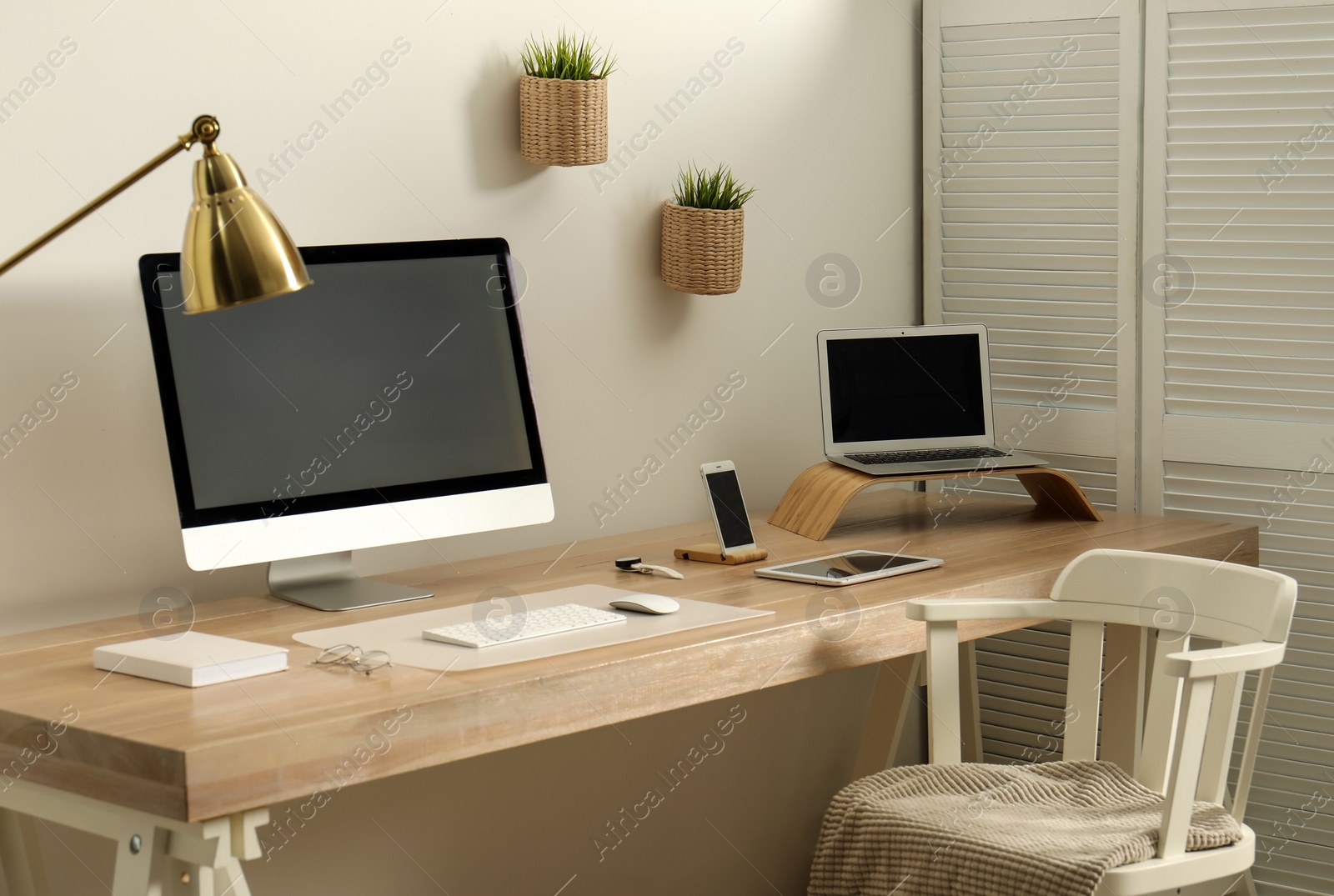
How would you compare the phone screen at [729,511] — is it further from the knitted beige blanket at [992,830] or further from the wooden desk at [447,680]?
the knitted beige blanket at [992,830]

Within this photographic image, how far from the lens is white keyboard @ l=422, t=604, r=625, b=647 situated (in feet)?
5.74

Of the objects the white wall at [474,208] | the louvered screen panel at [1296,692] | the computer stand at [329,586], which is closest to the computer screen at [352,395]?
the computer stand at [329,586]

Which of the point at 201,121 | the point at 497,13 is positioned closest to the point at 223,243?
the point at 201,121

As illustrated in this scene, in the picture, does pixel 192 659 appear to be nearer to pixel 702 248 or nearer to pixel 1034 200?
pixel 702 248

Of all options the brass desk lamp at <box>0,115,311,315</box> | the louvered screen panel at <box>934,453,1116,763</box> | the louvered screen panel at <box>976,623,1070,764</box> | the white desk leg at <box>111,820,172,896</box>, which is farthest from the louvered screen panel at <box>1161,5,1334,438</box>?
the white desk leg at <box>111,820,172,896</box>

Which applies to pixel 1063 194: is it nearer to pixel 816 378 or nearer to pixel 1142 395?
pixel 1142 395

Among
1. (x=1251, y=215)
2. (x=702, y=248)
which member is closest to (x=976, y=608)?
(x=702, y=248)

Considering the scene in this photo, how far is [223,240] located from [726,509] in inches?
44.5

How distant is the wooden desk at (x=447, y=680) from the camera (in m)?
1.38

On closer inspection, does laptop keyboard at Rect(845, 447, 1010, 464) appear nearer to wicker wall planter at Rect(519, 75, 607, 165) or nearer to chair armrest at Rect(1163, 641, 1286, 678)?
wicker wall planter at Rect(519, 75, 607, 165)

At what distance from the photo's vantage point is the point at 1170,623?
81.2 inches

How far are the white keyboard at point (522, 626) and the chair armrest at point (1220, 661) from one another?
0.71 metres

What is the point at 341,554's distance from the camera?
6.85 feet

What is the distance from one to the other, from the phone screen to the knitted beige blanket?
488 millimetres
